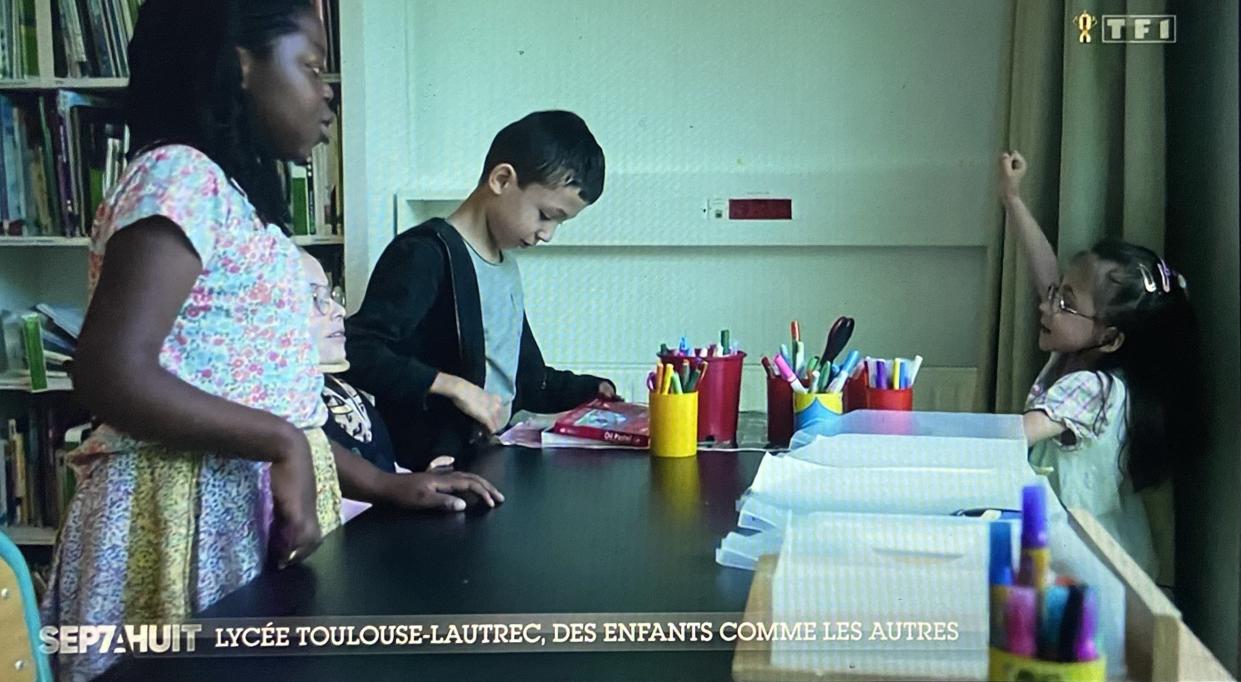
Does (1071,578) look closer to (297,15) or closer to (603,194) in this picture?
(297,15)

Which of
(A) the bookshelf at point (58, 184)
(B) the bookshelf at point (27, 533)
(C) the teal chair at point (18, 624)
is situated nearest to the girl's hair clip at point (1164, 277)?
(C) the teal chair at point (18, 624)

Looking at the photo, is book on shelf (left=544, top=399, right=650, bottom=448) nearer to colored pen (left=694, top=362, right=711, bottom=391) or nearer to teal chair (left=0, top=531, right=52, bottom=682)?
colored pen (left=694, top=362, right=711, bottom=391)

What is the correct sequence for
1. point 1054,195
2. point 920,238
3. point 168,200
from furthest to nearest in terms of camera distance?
point 920,238 < point 1054,195 < point 168,200

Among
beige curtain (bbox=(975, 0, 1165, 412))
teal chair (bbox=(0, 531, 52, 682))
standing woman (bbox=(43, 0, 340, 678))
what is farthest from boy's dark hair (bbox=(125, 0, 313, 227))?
beige curtain (bbox=(975, 0, 1165, 412))

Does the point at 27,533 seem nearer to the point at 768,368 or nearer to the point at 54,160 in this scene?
the point at 54,160

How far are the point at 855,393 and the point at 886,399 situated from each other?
25 millimetres

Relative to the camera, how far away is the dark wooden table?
383 millimetres

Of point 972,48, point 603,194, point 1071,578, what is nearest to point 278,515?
point 1071,578

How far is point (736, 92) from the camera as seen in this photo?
111cm

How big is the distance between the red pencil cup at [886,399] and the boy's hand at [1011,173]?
31cm

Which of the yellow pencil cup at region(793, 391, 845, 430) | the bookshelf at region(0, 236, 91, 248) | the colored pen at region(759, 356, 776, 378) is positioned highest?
the bookshelf at region(0, 236, 91, 248)

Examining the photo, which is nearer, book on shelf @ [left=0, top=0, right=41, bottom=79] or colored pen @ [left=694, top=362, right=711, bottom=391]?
colored pen @ [left=694, top=362, right=711, bottom=391]

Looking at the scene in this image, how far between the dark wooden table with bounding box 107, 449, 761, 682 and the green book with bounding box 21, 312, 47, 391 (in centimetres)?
86

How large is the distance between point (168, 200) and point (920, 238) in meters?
0.83
